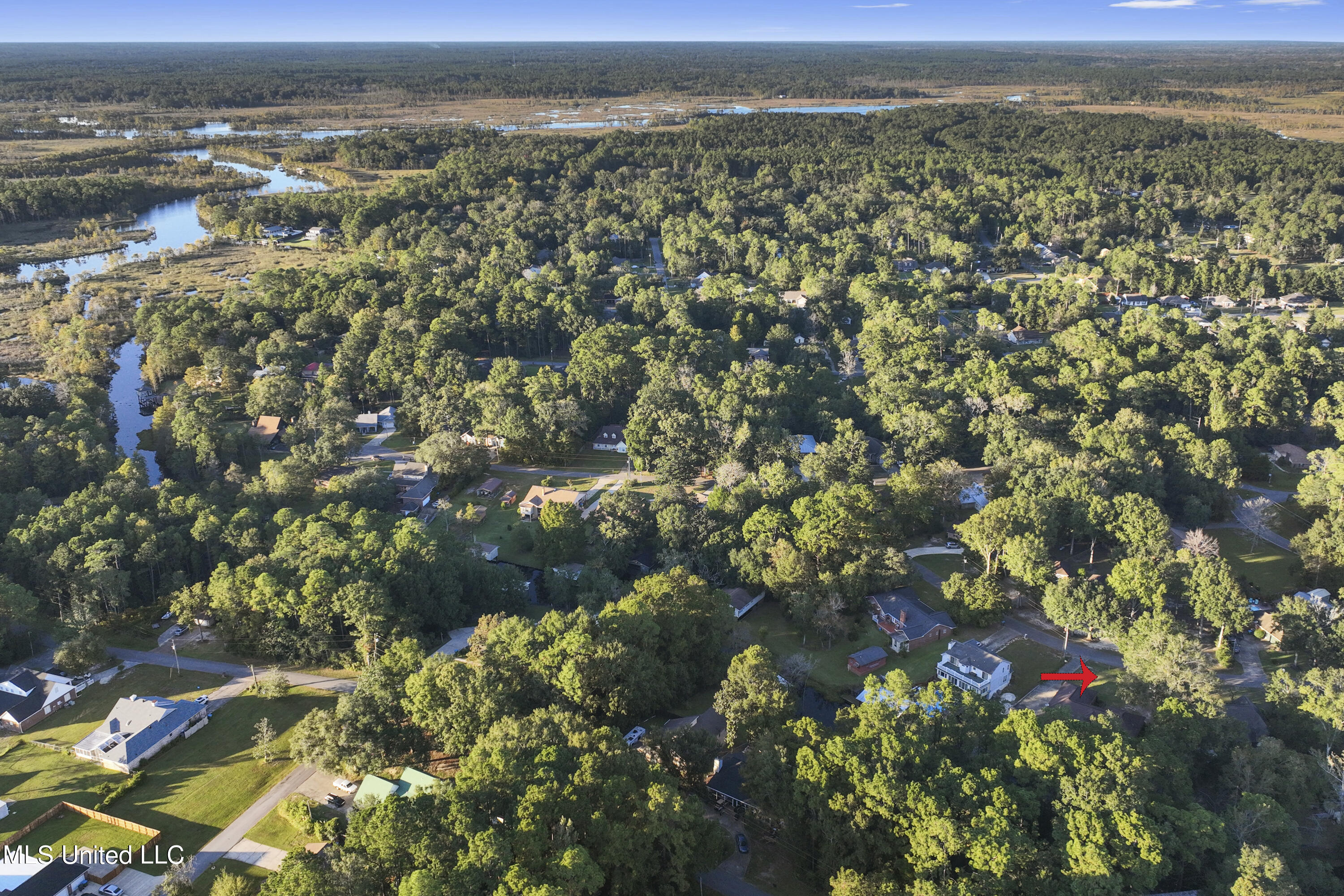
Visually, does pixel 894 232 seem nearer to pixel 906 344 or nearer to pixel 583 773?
pixel 906 344

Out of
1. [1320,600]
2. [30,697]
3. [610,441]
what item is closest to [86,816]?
[30,697]

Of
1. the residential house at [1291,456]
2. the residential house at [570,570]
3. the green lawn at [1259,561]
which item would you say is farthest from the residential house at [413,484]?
the residential house at [1291,456]

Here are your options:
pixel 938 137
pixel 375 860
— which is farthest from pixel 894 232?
pixel 375 860

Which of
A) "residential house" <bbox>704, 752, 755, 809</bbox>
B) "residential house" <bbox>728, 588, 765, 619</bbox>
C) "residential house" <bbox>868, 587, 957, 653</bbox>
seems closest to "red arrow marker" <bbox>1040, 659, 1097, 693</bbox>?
"residential house" <bbox>868, 587, 957, 653</bbox>

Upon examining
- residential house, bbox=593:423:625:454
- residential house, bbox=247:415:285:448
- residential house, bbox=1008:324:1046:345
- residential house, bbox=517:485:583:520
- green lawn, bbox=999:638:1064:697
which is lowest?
green lawn, bbox=999:638:1064:697

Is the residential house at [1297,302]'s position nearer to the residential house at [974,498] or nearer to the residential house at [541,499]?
the residential house at [974,498]

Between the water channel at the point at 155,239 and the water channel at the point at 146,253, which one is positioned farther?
the water channel at the point at 155,239

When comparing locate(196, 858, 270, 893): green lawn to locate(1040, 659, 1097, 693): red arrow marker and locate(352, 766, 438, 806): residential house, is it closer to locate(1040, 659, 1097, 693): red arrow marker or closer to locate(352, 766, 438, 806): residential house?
locate(352, 766, 438, 806): residential house
